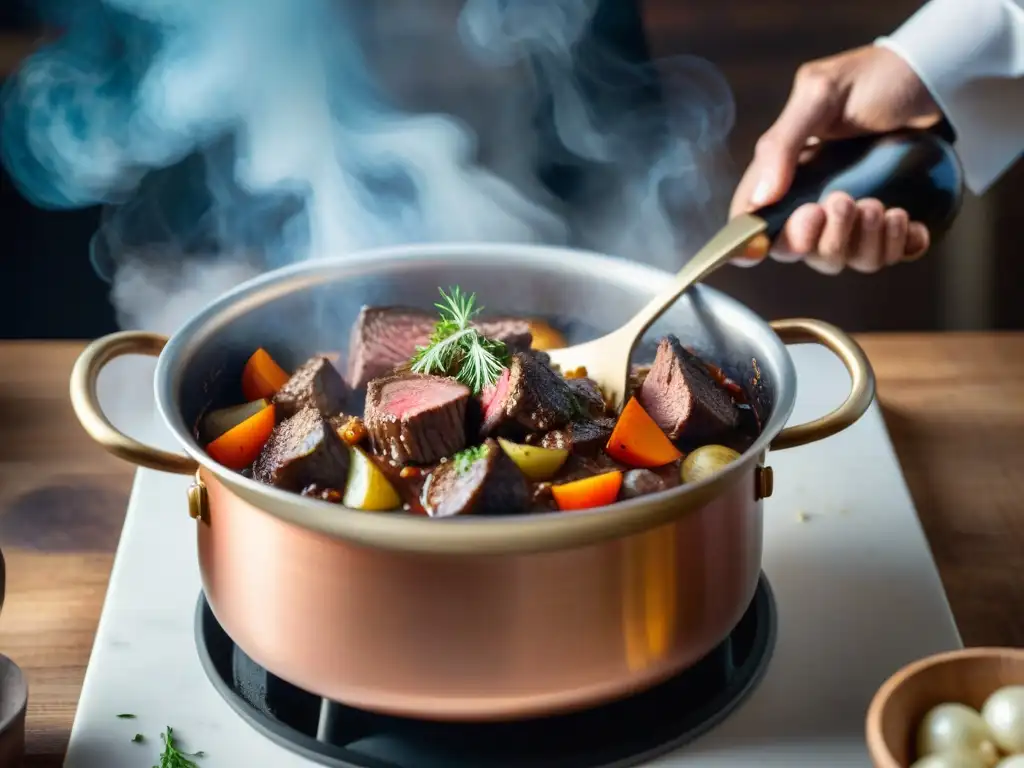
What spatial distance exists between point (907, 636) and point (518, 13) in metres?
1.80

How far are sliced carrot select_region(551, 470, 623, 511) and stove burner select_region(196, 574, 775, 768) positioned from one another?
0.80 feet

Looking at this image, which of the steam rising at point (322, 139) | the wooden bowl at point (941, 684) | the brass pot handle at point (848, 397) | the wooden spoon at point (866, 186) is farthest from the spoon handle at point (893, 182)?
the steam rising at point (322, 139)

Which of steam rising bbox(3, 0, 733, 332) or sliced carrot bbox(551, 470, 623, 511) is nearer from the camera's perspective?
sliced carrot bbox(551, 470, 623, 511)

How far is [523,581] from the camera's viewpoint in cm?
112

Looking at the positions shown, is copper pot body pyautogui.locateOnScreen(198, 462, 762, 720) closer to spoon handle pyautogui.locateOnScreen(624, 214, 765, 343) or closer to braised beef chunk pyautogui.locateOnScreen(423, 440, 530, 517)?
braised beef chunk pyautogui.locateOnScreen(423, 440, 530, 517)

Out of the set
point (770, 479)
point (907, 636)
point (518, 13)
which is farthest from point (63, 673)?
point (518, 13)

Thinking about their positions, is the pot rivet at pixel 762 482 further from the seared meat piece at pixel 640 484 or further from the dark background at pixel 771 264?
the dark background at pixel 771 264

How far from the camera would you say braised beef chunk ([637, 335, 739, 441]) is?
57.2 inches

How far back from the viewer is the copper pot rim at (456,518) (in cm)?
107

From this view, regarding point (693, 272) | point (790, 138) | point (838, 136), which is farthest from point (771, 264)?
point (693, 272)

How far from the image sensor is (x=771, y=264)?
3.18 meters

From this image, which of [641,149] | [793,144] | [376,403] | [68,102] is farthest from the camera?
[641,149]

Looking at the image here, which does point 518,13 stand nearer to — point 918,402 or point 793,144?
point 793,144

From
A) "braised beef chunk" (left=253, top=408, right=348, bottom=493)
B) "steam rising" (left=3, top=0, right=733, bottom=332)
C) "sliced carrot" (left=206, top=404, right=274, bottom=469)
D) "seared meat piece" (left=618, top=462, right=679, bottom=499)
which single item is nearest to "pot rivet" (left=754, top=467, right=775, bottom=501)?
"seared meat piece" (left=618, top=462, right=679, bottom=499)
